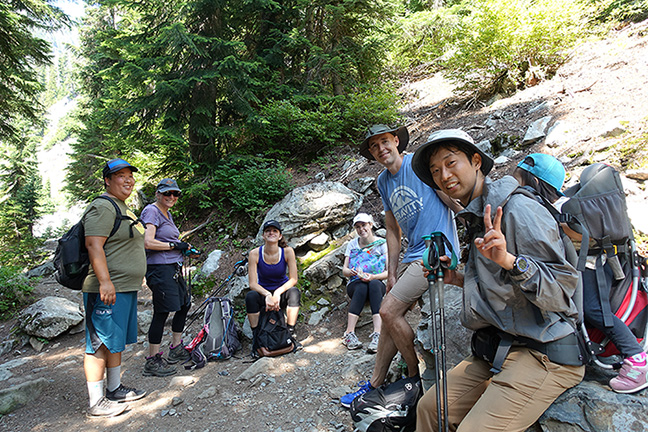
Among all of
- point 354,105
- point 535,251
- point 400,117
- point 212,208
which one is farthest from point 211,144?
point 535,251

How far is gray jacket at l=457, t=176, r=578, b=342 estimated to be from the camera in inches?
62.1

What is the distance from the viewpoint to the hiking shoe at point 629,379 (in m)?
1.79

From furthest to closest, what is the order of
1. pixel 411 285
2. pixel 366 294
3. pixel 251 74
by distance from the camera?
pixel 251 74 < pixel 366 294 < pixel 411 285

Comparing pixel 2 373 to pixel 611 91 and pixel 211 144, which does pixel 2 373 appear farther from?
pixel 611 91

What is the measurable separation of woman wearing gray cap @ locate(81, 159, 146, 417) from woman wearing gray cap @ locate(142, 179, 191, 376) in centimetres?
71

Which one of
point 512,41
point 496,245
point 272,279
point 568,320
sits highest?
point 512,41

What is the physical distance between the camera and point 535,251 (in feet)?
5.41

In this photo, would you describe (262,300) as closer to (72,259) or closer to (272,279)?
(272,279)

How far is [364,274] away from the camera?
5004 mm

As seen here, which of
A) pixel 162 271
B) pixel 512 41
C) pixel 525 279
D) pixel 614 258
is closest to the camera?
pixel 525 279

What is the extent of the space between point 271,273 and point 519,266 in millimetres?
4054

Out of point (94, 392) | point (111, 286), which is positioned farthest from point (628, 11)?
point (94, 392)

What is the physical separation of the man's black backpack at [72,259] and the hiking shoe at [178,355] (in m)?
1.89

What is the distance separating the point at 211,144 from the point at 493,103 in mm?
7527
